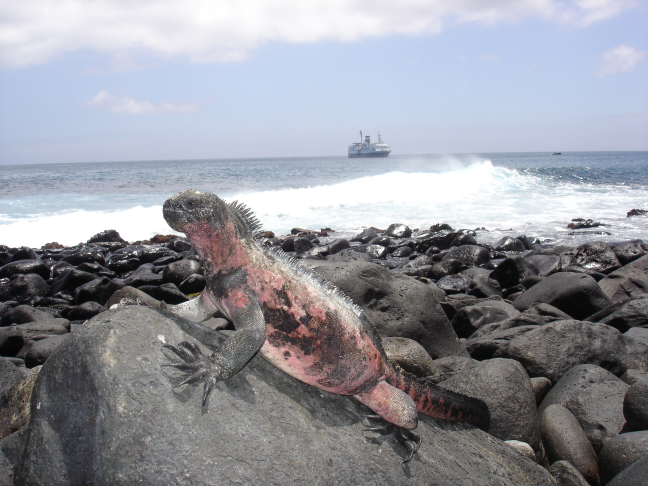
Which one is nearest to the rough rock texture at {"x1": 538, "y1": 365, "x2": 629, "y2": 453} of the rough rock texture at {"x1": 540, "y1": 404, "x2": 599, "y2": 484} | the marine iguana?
the rough rock texture at {"x1": 540, "y1": 404, "x2": 599, "y2": 484}

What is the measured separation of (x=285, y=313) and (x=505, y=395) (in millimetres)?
2311

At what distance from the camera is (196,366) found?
2.57 meters

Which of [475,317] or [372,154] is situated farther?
[372,154]

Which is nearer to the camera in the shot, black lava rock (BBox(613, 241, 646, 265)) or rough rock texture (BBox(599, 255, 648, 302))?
rough rock texture (BBox(599, 255, 648, 302))

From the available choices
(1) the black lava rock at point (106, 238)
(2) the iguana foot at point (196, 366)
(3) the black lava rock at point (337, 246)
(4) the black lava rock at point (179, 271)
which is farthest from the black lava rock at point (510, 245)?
(2) the iguana foot at point (196, 366)

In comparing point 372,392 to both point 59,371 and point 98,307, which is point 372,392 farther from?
point 98,307

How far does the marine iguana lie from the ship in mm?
100397

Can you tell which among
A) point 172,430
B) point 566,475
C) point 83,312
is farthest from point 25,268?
point 566,475

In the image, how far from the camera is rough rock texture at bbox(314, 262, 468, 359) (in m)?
5.57

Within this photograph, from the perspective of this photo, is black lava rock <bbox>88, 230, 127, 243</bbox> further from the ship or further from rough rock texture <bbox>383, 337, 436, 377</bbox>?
the ship

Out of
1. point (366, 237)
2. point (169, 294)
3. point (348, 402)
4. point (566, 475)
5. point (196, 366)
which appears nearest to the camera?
point (196, 366)

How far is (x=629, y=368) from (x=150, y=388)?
5.25 meters

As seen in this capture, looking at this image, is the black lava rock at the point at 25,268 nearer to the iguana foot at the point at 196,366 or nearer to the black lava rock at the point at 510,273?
the iguana foot at the point at 196,366

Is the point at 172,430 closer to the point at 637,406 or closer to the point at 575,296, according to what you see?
the point at 637,406
